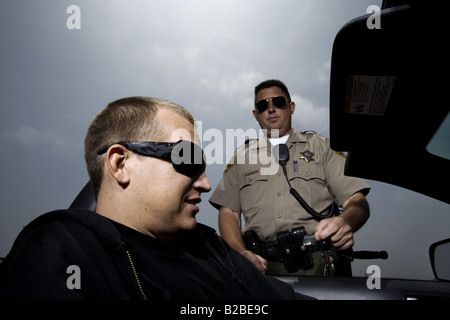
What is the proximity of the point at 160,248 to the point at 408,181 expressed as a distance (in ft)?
3.36

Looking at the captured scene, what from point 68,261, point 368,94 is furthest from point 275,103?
point 68,261

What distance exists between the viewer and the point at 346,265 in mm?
2100

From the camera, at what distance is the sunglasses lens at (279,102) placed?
8.30 ft

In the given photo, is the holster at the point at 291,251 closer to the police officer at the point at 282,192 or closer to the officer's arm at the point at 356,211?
the police officer at the point at 282,192

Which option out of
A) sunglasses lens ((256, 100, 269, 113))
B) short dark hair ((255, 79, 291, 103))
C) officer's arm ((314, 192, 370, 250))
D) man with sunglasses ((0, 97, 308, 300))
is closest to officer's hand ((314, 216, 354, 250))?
officer's arm ((314, 192, 370, 250))

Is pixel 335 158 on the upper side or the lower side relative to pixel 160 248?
upper

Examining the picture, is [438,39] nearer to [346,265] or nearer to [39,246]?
[39,246]

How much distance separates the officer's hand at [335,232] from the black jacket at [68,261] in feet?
3.27

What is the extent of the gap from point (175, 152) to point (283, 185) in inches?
55.9

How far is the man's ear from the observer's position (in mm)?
1146

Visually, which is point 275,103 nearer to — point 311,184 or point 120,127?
point 311,184

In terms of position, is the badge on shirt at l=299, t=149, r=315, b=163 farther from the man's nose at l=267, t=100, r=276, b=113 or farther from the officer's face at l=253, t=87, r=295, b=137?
the man's nose at l=267, t=100, r=276, b=113

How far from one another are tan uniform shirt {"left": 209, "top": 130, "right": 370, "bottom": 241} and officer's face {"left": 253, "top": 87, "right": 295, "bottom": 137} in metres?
0.12

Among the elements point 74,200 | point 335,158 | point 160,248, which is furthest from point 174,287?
point 335,158
